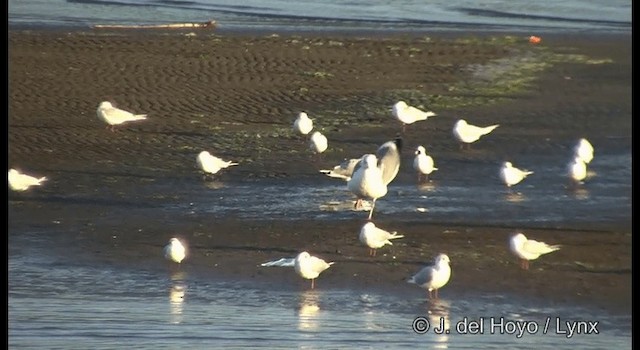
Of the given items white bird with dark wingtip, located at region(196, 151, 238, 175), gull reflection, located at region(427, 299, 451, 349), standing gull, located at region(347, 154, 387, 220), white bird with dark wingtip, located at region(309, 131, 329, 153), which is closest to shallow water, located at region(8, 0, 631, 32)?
white bird with dark wingtip, located at region(309, 131, 329, 153)

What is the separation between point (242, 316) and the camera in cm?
956

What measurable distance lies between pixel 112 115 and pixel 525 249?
560 cm

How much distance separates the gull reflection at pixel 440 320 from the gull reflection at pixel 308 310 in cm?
69

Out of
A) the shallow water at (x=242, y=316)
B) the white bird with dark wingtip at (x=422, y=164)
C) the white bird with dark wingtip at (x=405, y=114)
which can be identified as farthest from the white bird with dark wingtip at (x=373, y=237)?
the white bird with dark wingtip at (x=405, y=114)

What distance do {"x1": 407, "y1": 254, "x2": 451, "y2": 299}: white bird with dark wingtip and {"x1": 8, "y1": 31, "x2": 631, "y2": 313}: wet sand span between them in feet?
0.64

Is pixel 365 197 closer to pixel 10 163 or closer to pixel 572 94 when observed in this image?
pixel 10 163

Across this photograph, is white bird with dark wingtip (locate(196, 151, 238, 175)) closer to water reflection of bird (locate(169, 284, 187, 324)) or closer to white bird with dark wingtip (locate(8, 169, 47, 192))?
white bird with dark wingtip (locate(8, 169, 47, 192))

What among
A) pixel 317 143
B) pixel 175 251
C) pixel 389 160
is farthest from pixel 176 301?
pixel 317 143

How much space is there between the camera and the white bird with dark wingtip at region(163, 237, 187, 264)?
10664mm

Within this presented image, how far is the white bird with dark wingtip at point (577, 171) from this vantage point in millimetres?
12734

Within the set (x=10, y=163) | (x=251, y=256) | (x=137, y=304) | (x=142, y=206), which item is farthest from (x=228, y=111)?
(x=137, y=304)

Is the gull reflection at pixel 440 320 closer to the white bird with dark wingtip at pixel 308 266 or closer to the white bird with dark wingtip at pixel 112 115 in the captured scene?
the white bird with dark wingtip at pixel 308 266
